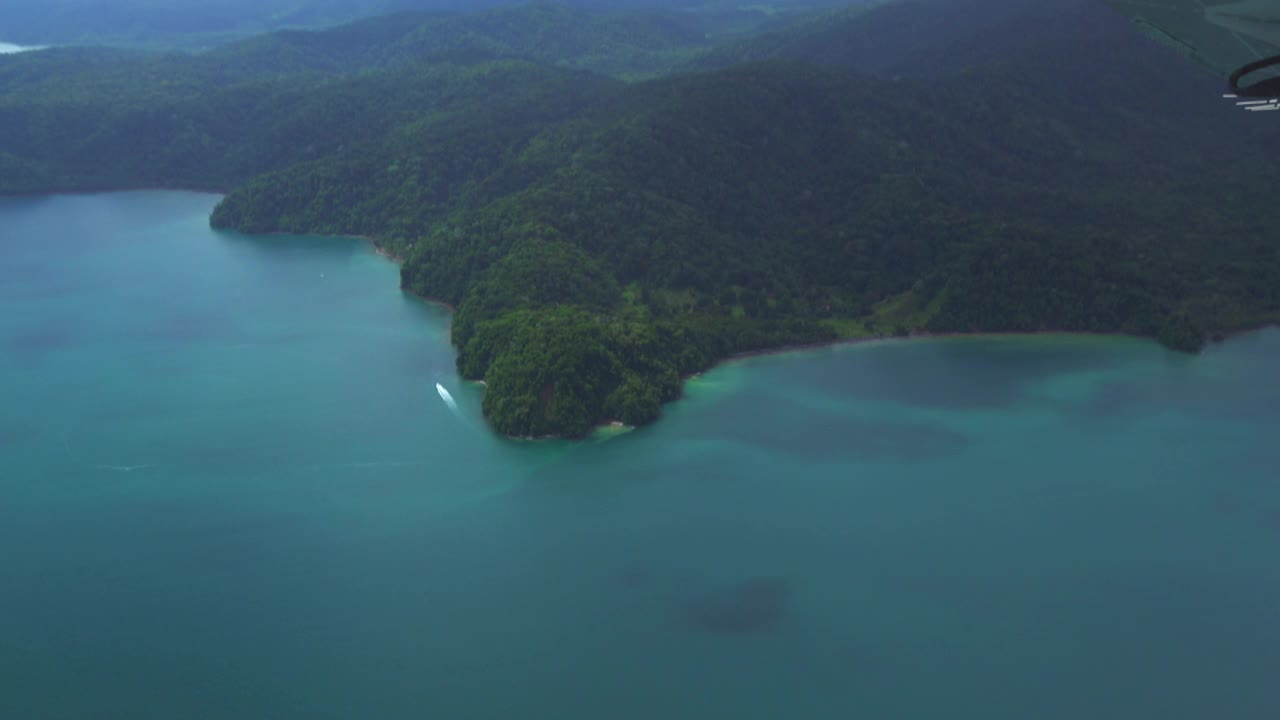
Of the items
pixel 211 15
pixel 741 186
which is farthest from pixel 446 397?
pixel 211 15

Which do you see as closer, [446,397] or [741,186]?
[446,397]

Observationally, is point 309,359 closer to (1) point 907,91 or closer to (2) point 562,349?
(2) point 562,349

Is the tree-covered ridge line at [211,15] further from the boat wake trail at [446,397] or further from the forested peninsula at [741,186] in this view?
the boat wake trail at [446,397]

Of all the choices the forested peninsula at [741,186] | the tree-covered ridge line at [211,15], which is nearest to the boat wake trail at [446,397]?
the forested peninsula at [741,186]

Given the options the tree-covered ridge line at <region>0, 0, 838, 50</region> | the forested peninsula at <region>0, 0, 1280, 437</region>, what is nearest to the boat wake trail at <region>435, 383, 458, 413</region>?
the forested peninsula at <region>0, 0, 1280, 437</region>

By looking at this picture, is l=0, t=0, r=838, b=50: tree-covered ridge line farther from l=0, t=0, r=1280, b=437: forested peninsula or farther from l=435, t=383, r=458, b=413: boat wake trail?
l=435, t=383, r=458, b=413: boat wake trail

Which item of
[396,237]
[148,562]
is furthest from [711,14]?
[148,562]

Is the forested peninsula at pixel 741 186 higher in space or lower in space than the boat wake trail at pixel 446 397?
higher

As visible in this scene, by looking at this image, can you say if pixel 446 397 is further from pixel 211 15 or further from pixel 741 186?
pixel 211 15
